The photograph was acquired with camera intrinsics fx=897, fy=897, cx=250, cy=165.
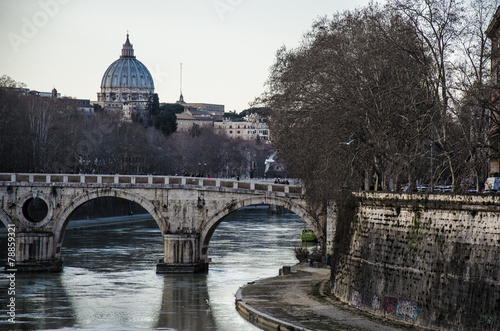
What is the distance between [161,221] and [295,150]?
822 cm

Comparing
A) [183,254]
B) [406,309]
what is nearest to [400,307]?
[406,309]

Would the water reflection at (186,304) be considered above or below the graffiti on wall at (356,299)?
below

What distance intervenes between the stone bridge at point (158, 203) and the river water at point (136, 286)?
134cm

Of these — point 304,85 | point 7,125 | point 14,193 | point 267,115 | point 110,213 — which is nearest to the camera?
point 304,85

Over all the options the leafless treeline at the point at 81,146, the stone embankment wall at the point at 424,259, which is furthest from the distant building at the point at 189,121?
the stone embankment wall at the point at 424,259

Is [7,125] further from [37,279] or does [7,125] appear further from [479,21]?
[479,21]

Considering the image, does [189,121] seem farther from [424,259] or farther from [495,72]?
[424,259]

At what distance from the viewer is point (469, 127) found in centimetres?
2756

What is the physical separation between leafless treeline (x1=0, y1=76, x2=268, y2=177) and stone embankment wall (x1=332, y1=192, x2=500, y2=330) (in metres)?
31.4

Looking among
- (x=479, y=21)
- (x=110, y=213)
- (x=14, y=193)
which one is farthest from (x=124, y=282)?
(x=110, y=213)

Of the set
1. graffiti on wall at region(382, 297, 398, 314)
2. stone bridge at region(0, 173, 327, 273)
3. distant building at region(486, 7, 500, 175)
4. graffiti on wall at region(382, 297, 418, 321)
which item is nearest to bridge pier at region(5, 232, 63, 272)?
stone bridge at region(0, 173, 327, 273)

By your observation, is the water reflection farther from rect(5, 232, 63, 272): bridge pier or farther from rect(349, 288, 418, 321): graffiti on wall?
rect(5, 232, 63, 272): bridge pier

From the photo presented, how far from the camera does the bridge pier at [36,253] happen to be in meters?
41.5

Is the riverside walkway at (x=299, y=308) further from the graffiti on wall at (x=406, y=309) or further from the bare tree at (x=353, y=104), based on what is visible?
the bare tree at (x=353, y=104)
